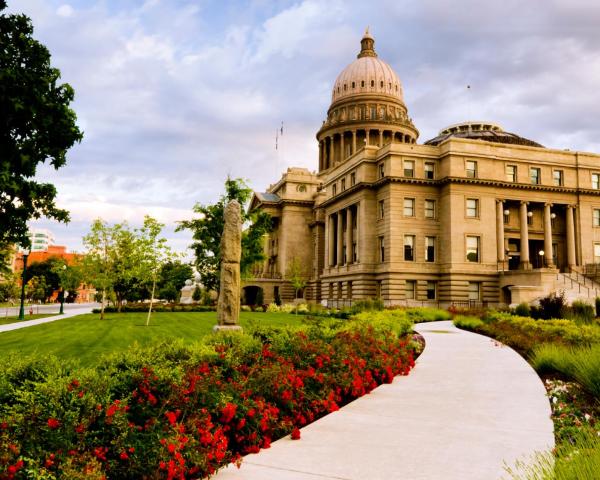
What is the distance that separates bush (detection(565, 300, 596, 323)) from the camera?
26.0 metres

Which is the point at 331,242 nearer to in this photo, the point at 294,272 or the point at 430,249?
the point at 294,272

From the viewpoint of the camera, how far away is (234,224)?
17172 mm

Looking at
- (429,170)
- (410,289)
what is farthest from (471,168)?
(410,289)

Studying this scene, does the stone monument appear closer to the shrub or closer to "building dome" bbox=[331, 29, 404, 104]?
the shrub

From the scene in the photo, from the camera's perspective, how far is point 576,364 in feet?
34.2

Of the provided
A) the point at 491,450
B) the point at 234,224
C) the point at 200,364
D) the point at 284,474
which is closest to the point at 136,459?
the point at 284,474

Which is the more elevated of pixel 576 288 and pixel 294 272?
pixel 294 272

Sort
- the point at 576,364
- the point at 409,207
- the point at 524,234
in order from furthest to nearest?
the point at 524,234 → the point at 409,207 → the point at 576,364

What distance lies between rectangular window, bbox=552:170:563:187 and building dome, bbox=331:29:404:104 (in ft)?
152

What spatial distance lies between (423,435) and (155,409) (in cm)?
379

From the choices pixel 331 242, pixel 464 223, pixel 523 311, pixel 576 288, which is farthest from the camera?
pixel 331 242

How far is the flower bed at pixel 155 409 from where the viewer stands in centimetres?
465

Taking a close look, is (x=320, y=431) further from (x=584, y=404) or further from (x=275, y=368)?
(x=584, y=404)

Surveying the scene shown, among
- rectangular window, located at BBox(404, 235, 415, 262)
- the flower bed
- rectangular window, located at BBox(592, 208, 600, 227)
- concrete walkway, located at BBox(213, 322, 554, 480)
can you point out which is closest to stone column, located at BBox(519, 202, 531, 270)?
rectangular window, located at BBox(592, 208, 600, 227)
